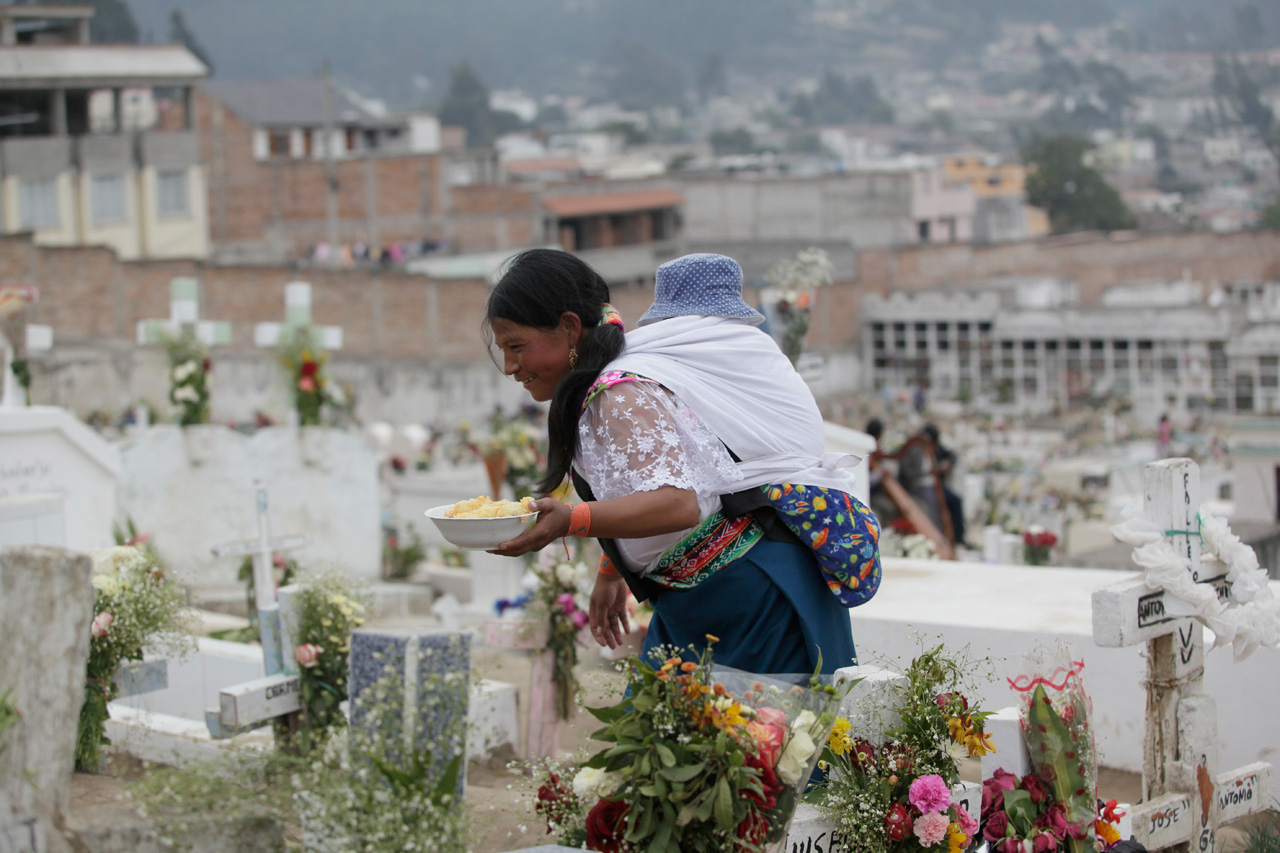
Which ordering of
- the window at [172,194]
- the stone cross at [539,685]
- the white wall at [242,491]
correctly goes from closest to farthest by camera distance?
the stone cross at [539,685], the white wall at [242,491], the window at [172,194]

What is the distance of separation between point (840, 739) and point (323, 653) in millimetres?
2493

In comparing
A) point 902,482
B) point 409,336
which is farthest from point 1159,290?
point 902,482

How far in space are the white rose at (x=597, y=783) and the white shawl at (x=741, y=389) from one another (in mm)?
715

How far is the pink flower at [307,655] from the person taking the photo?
4.92 meters

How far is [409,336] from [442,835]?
32.7 meters

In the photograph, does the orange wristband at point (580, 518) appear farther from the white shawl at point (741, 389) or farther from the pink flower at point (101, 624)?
the pink flower at point (101, 624)

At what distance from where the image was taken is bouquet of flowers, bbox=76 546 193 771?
15.0 feet

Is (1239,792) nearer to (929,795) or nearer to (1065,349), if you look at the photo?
(929,795)

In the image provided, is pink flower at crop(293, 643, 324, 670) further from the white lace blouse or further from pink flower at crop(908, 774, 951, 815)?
pink flower at crop(908, 774, 951, 815)

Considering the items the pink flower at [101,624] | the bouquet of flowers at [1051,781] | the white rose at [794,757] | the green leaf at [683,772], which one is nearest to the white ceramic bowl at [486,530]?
the green leaf at [683,772]

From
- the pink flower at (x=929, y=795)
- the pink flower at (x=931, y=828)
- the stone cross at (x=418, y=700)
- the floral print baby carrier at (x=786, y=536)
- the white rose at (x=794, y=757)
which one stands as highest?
the floral print baby carrier at (x=786, y=536)

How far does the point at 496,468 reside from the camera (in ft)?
39.9

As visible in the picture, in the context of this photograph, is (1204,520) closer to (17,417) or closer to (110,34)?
(17,417)

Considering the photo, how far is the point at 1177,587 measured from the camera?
3.89 metres
